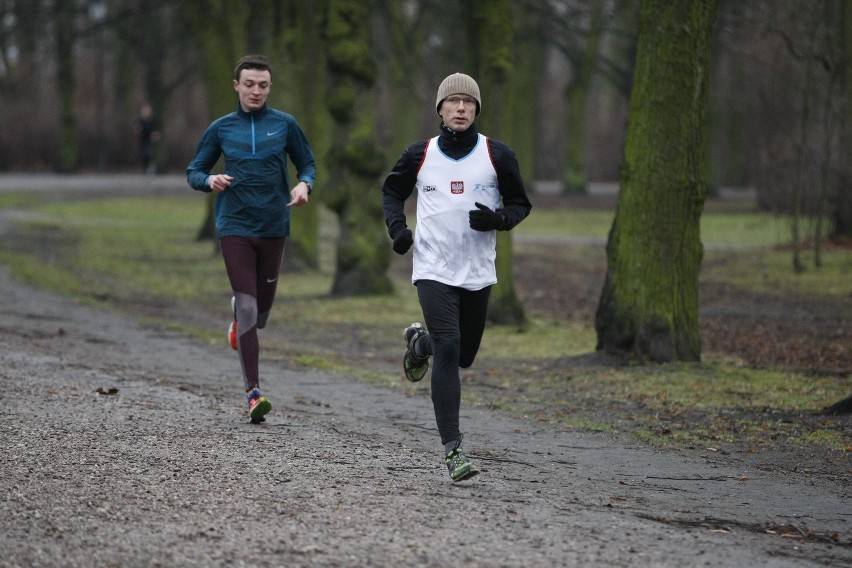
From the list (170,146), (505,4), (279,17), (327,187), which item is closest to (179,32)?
(170,146)

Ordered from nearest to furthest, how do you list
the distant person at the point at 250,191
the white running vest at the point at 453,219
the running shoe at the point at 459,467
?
the running shoe at the point at 459,467
the white running vest at the point at 453,219
the distant person at the point at 250,191

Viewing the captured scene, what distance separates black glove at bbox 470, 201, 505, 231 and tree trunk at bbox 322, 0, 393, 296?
12017mm

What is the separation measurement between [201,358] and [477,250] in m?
5.93

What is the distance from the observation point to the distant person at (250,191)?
8266 mm

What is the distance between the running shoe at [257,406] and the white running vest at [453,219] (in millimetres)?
1700

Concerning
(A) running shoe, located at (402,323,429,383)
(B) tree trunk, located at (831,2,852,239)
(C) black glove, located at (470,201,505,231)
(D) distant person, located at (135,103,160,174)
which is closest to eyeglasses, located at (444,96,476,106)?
(C) black glove, located at (470,201,505,231)

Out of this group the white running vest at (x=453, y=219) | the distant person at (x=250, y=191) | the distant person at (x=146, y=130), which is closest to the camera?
the white running vest at (x=453, y=219)

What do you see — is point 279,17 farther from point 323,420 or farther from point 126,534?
point 126,534

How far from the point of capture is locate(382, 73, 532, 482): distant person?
6.67 metres

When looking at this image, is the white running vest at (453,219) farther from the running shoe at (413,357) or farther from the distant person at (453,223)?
the running shoe at (413,357)

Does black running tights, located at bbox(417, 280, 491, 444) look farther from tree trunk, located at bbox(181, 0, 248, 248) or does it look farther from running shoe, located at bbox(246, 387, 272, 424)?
tree trunk, located at bbox(181, 0, 248, 248)

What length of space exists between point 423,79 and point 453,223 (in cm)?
4795

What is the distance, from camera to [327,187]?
62.0 feet

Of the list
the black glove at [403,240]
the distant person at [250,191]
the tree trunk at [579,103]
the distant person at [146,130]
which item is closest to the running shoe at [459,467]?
the black glove at [403,240]
